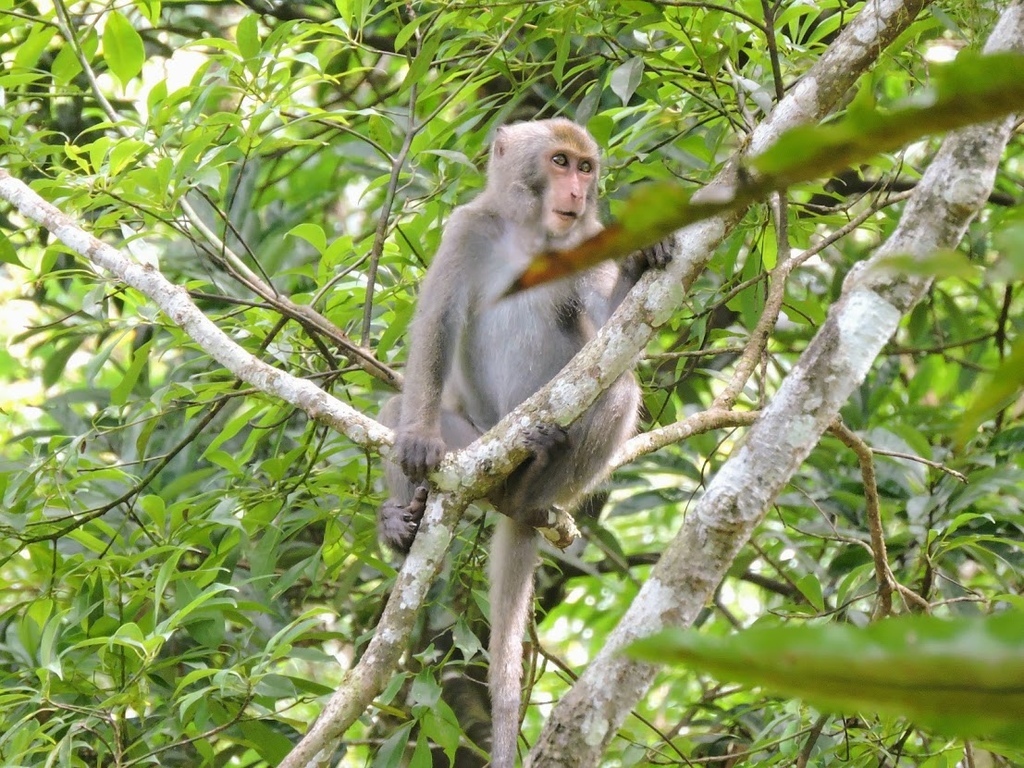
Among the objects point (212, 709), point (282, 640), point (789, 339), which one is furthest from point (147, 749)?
point (789, 339)

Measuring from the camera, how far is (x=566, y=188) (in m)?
4.91

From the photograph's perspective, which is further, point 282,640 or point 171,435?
point 171,435

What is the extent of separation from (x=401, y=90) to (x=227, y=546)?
1.95 meters

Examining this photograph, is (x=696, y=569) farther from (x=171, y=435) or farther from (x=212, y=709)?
(x=171, y=435)

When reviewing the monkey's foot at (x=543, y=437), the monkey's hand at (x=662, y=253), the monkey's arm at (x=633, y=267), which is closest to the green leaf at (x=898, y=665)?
the monkey's arm at (x=633, y=267)

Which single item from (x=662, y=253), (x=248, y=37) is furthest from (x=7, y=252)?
(x=662, y=253)

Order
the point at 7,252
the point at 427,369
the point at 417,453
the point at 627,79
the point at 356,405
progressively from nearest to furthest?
the point at 627,79
the point at 417,453
the point at 7,252
the point at 427,369
the point at 356,405

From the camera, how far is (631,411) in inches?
186

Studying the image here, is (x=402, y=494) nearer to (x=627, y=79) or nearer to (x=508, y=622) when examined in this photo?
(x=508, y=622)

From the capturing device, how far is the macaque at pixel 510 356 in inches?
176

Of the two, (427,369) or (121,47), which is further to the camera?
(427,369)

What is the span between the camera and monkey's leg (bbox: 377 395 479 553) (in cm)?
455

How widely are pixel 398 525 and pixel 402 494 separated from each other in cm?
25

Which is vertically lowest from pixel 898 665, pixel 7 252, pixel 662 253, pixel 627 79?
pixel 898 665
